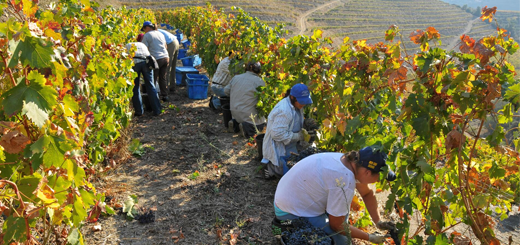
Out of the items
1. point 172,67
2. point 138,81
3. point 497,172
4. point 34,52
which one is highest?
point 34,52

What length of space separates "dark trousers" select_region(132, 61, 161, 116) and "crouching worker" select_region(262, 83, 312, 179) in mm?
3149

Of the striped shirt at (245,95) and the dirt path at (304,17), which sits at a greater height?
the striped shirt at (245,95)

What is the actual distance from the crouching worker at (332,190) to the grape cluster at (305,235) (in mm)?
77

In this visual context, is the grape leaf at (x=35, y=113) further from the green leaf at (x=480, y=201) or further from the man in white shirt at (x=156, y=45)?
the man in white shirt at (x=156, y=45)

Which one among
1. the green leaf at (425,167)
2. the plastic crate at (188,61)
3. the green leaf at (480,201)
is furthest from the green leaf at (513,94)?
the plastic crate at (188,61)

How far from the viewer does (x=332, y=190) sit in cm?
274

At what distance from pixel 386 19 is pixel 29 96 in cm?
5689

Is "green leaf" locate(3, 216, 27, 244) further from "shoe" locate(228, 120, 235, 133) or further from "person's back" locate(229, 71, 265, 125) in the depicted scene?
"shoe" locate(228, 120, 235, 133)

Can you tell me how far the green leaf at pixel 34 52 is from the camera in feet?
5.24

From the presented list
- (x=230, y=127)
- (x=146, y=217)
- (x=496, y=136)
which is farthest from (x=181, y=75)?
(x=496, y=136)

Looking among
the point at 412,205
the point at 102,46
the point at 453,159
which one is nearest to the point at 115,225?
the point at 102,46

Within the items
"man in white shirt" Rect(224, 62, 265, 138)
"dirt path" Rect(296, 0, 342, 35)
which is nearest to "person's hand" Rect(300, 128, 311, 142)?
"man in white shirt" Rect(224, 62, 265, 138)

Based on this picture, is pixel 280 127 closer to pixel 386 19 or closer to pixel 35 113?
pixel 35 113

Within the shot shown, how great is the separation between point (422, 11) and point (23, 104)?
6590 centimetres
